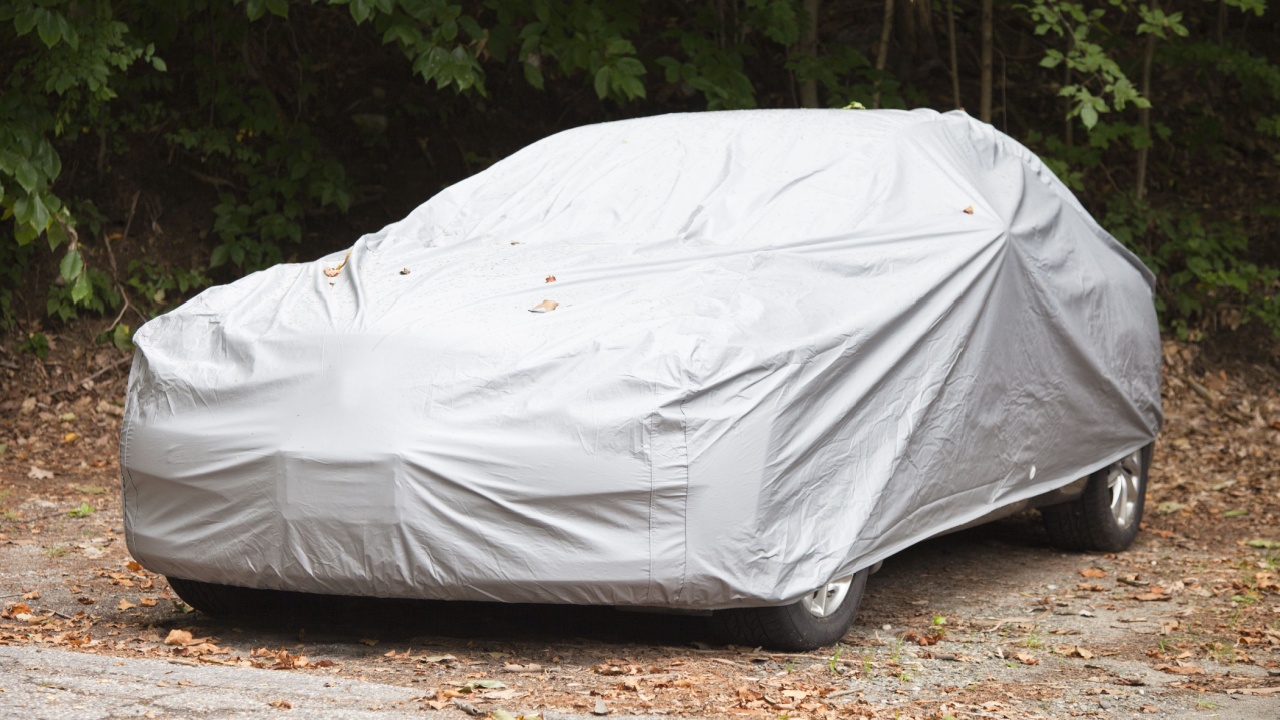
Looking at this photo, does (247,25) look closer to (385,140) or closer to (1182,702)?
(385,140)

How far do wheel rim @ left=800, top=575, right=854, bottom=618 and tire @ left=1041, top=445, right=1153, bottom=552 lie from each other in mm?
1970

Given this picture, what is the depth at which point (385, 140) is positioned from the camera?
9891 millimetres

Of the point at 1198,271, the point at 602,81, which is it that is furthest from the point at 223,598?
the point at 1198,271

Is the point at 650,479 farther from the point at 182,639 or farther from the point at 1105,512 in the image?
the point at 1105,512

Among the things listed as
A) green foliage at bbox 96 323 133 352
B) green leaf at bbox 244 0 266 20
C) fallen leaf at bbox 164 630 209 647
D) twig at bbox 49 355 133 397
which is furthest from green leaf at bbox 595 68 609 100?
fallen leaf at bbox 164 630 209 647

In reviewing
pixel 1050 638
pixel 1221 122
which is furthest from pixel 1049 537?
pixel 1221 122

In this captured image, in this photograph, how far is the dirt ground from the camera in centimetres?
337

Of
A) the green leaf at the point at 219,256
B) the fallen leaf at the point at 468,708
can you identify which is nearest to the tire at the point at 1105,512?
the fallen leaf at the point at 468,708

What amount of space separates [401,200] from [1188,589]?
6.37 m

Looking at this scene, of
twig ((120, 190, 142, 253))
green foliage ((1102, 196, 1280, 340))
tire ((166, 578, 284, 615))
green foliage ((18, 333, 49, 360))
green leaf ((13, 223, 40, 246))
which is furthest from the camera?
green foliage ((1102, 196, 1280, 340))

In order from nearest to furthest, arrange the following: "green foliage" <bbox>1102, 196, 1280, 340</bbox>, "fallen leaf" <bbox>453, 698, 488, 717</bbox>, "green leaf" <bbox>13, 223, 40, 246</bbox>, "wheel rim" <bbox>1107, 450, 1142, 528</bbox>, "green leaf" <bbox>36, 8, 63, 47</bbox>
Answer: "fallen leaf" <bbox>453, 698, 488, 717</bbox>
"wheel rim" <bbox>1107, 450, 1142, 528</bbox>
"green leaf" <bbox>36, 8, 63, 47</bbox>
"green leaf" <bbox>13, 223, 40, 246</bbox>
"green foliage" <bbox>1102, 196, 1280, 340</bbox>

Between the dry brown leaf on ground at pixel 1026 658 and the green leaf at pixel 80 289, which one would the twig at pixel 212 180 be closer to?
the green leaf at pixel 80 289

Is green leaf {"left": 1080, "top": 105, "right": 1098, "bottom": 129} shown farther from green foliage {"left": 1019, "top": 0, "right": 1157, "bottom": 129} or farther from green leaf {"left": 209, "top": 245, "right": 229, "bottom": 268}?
green leaf {"left": 209, "top": 245, "right": 229, "bottom": 268}

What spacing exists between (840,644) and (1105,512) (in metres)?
2.10
